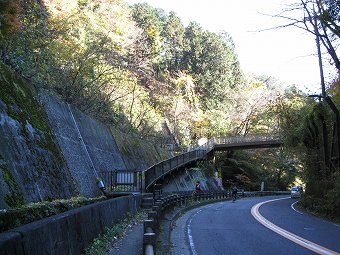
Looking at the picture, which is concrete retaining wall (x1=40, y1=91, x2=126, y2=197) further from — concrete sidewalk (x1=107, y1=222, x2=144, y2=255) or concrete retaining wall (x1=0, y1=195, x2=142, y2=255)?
concrete retaining wall (x1=0, y1=195, x2=142, y2=255)

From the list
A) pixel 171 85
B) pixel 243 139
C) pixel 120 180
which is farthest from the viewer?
pixel 171 85

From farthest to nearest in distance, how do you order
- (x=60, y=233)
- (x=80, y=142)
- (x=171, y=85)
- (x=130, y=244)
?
(x=171, y=85)
(x=80, y=142)
(x=130, y=244)
(x=60, y=233)

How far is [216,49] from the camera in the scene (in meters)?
75.0

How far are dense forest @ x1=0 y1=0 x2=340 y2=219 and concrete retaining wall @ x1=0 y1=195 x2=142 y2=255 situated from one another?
6174 mm

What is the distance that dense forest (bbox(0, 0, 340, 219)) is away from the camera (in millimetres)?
18984

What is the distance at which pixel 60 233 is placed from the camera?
5.60 metres

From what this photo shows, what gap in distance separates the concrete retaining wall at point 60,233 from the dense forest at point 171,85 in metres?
6.17

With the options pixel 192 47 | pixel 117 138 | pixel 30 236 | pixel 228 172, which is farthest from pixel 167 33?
pixel 30 236

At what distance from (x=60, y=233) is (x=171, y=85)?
57.4m

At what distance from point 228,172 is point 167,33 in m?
30.0

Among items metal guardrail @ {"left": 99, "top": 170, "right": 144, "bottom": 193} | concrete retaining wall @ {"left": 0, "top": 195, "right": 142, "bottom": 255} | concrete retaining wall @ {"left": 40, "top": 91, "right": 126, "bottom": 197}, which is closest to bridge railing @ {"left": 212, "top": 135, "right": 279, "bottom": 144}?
concrete retaining wall @ {"left": 40, "top": 91, "right": 126, "bottom": 197}

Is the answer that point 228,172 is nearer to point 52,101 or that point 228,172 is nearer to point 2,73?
→ point 52,101

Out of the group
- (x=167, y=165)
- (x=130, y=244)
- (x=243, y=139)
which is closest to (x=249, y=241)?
(x=130, y=244)

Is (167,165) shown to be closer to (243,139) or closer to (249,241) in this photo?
(249,241)
